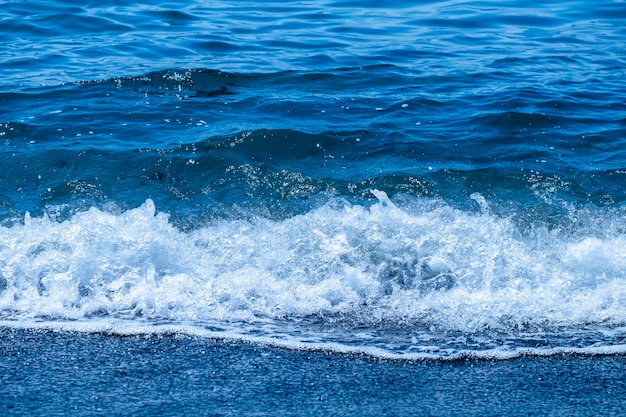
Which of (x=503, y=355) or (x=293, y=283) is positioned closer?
(x=503, y=355)

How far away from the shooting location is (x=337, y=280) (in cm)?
481

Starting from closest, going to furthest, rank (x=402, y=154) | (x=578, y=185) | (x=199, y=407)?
1. (x=199, y=407)
2. (x=578, y=185)
3. (x=402, y=154)

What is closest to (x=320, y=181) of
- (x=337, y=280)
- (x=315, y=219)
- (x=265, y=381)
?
(x=315, y=219)

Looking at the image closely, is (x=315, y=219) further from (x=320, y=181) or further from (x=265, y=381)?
(x=265, y=381)

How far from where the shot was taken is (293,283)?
4.83 metres

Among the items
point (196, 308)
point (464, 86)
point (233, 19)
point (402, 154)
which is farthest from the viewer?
point (233, 19)

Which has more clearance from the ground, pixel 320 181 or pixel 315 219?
pixel 315 219

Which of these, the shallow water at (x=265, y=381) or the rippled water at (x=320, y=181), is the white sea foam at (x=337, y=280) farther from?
the shallow water at (x=265, y=381)

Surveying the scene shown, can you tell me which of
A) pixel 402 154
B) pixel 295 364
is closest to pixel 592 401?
pixel 295 364

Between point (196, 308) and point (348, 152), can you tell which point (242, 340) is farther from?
point (348, 152)

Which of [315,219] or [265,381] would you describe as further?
[315,219]

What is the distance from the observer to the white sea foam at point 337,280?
14.2 feet

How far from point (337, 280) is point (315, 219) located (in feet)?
2.24

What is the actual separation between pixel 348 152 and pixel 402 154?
0.43 m
